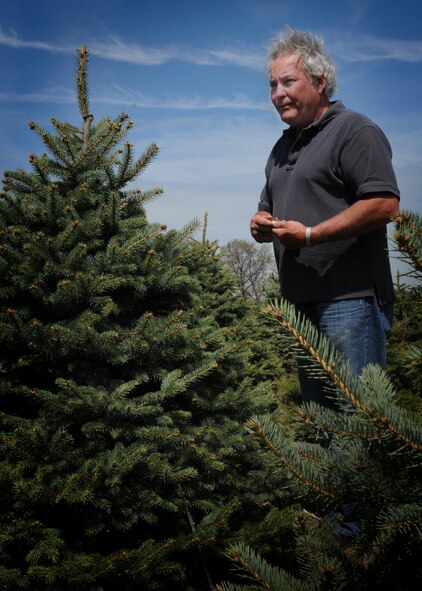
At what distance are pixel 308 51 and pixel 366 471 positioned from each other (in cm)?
233

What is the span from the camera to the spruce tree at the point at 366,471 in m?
0.92

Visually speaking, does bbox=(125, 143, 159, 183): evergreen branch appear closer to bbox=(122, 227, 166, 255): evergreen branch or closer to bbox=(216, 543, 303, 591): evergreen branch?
bbox=(122, 227, 166, 255): evergreen branch

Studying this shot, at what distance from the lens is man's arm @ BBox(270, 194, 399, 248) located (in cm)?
192

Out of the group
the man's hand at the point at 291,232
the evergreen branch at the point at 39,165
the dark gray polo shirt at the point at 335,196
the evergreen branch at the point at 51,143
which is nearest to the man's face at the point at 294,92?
the dark gray polo shirt at the point at 335,196

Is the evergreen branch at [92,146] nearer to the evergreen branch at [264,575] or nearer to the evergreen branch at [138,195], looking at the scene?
the evergreen branch at [138,195]

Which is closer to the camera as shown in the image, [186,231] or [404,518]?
[404,518]

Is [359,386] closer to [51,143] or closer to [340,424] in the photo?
[340,424]

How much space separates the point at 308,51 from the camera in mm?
2322

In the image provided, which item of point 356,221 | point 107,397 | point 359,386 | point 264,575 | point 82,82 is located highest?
point 82,82

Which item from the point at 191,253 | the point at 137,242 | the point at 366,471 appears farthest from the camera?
the point at 191,253

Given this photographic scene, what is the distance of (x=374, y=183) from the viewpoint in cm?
192

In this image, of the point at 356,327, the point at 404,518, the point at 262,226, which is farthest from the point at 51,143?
the point at 404,518

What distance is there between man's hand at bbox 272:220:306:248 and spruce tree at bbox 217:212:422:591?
1119 millimetres

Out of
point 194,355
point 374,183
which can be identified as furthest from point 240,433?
point 374,183
